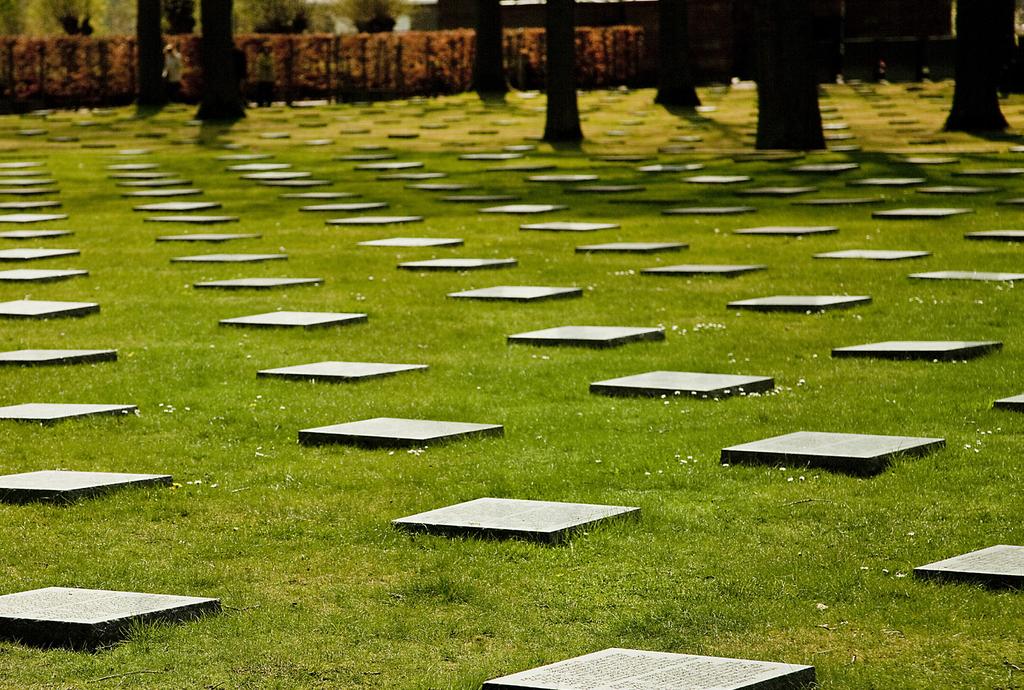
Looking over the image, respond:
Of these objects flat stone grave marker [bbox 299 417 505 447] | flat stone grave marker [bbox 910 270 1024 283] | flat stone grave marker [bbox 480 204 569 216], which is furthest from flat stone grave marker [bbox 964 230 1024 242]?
flat stone grave marker [bbox 299 417 505 447]

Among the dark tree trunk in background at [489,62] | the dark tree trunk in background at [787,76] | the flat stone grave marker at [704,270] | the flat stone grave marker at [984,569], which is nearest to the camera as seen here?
the flat stone grave marker at [984,569]

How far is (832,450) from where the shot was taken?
21.0 feet

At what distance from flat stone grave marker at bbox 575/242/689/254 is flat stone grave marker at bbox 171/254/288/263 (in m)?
2.28

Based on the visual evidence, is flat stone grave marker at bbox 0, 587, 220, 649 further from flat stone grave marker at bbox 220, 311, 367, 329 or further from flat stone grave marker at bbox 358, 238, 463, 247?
flat stone grave marker at bbox 358, 238, 463, 247

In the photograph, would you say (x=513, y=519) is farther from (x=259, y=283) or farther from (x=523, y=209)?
(x=523, y=209)

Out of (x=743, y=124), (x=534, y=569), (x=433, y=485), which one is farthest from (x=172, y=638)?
(x=743, y=124)

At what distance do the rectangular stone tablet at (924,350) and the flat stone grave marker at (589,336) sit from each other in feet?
3.45

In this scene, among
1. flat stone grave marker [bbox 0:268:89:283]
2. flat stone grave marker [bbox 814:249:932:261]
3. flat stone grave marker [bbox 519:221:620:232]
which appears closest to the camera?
flat stone grave marker [bbox 0:268:89:283]

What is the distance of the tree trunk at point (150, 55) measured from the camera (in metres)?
40.6

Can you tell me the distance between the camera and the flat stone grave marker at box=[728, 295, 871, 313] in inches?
415

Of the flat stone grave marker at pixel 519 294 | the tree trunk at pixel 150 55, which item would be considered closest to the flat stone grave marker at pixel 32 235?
the flat stone grave marker at pixel 519 294

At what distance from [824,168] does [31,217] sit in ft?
30.3

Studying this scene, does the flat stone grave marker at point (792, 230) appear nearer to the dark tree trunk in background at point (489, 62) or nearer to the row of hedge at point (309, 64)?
the dark tree trunk in background at point (489, 62)

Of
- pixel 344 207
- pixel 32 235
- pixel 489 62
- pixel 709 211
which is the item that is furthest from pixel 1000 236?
pixel 489 62
